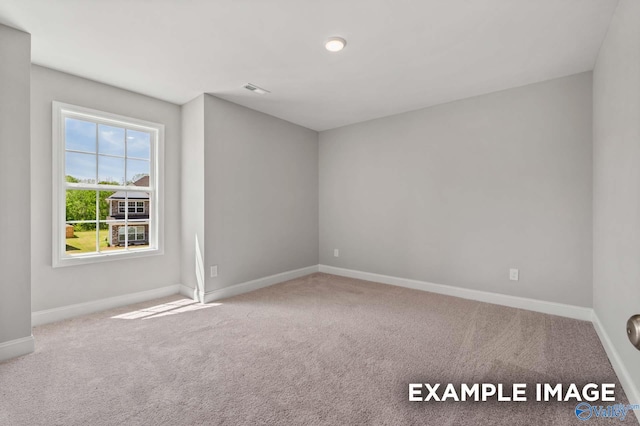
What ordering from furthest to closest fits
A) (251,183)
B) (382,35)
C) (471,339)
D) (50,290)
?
(251,183), (50,290), (471,339), (382,35)

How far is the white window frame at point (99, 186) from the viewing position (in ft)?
9.61

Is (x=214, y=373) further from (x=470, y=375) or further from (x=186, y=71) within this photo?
(x=186, y=71)

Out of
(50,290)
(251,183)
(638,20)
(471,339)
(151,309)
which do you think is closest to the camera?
(638,20)

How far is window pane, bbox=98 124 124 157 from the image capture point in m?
3.29

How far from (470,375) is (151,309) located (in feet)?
10.3

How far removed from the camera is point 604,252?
240 cm

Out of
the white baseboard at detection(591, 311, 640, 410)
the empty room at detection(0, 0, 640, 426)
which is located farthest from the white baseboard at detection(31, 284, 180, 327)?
the white baseboard at detection(591, 311, 640, 410)

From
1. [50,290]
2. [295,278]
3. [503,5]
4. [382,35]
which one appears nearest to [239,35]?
[382,35]

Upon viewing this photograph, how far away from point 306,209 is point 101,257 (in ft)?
9.25

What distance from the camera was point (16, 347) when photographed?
2.23 metres

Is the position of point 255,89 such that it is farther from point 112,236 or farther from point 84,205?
point 112,236

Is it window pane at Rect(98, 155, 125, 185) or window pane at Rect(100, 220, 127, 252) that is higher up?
window pane at Rect(98, 155, 125, 185)

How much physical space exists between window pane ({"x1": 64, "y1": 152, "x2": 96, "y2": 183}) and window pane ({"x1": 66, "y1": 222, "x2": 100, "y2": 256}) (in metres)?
0.49

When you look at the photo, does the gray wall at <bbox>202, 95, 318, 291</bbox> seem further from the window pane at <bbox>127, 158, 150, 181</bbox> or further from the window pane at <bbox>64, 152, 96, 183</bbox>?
the window pane at <bbox>64, 152, 96, 183</bbox>
